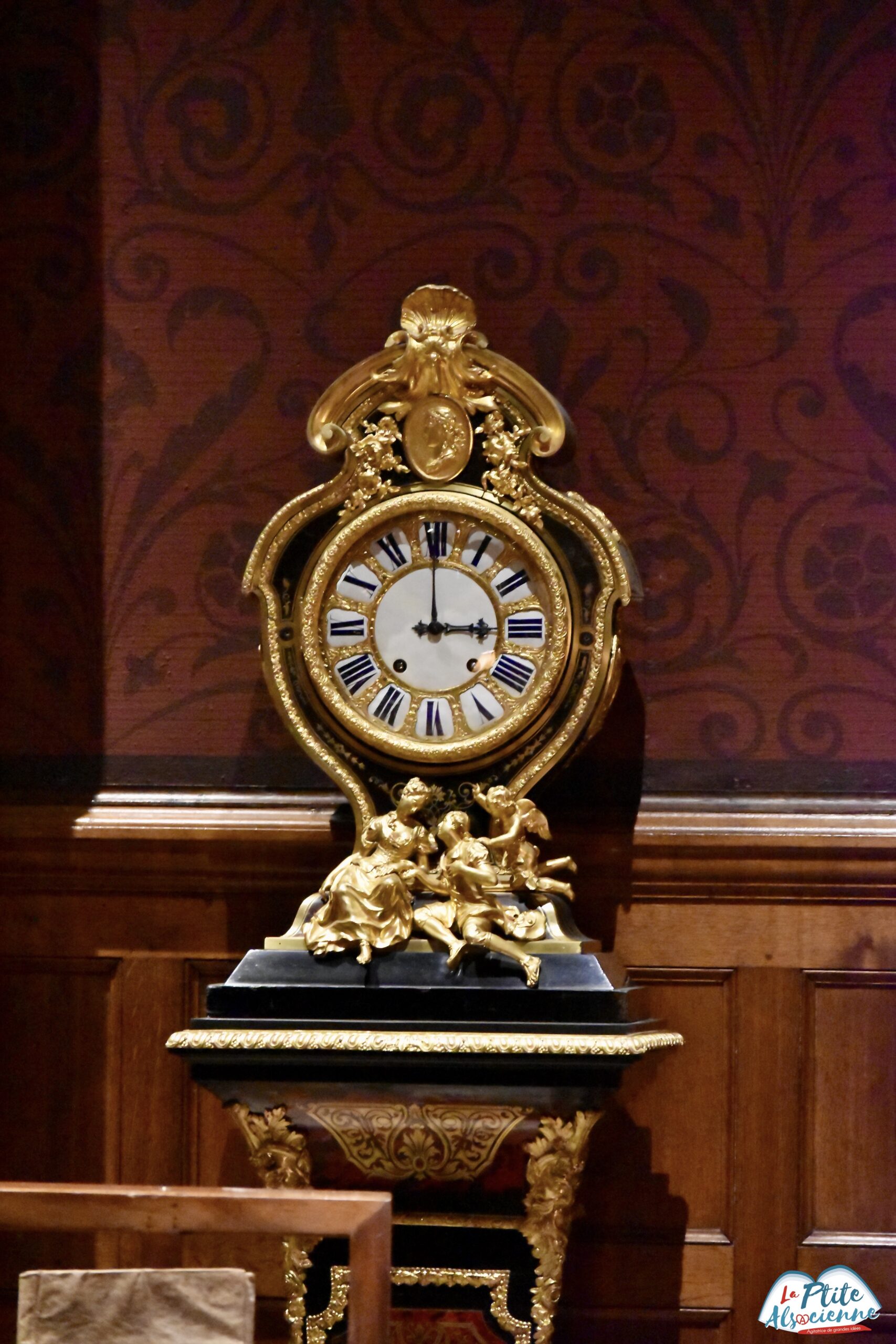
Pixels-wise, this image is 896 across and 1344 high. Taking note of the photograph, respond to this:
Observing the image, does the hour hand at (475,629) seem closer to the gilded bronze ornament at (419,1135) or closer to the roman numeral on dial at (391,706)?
the roman numeral on dial at (391,706)

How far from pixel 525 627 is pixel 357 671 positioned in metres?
0.28

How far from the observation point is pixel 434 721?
3.04 meters

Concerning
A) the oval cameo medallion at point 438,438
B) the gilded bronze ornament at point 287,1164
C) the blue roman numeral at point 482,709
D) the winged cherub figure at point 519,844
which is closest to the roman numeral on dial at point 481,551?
the oval cameo medallion at point 438,438

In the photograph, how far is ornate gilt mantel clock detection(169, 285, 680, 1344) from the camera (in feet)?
9.28

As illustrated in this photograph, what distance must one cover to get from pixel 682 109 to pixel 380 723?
1.32m

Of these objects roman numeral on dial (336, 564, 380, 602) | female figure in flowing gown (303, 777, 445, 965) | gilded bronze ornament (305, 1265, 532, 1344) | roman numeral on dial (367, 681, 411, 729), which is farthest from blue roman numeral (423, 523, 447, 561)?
gilded bronze ornament (305, 1265, 532, 1344)

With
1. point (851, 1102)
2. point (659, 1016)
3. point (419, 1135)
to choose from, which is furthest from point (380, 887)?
point (851, 1102)

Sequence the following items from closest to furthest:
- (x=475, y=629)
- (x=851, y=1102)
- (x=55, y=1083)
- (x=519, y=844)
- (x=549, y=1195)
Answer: (x=549, y=1195), (x=519, y=844), (x=475, y=629), (x=851, y=1102), (x=55, y=1083)

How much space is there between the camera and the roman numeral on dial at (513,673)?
3043 mm

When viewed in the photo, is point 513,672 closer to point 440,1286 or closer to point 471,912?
point 471,912

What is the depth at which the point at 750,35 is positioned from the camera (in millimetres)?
3486

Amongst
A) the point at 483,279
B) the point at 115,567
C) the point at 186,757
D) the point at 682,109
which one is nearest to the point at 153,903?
the point at 186,757

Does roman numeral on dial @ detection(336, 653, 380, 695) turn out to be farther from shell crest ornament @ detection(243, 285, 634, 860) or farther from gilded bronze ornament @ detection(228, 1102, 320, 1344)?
gilded bronze ornament @ detection(228, 1102, 320, 1344)

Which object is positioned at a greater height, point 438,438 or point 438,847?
point 438,438
